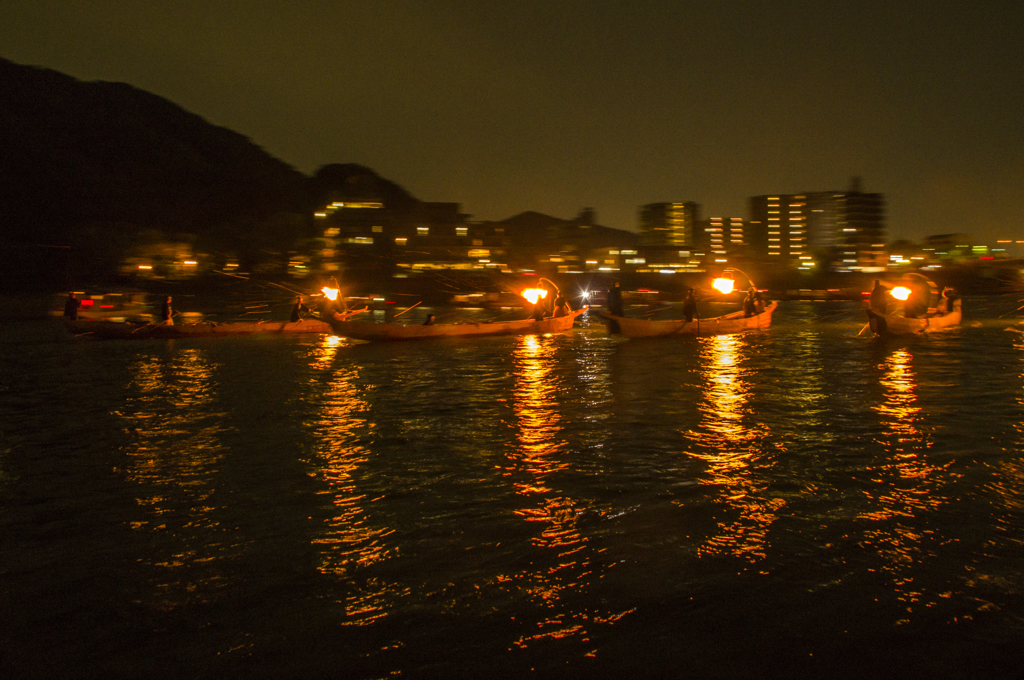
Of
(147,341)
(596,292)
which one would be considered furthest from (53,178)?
(147,341)

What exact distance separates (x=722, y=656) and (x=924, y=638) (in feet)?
4.24

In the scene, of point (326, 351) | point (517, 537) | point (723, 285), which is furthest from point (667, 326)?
point (517, 537)

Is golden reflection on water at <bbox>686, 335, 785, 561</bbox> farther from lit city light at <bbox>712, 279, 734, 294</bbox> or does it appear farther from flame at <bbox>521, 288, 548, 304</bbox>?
flame at <bbox>521, 288, 548, 304</bbox>

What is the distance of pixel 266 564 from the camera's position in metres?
5.34

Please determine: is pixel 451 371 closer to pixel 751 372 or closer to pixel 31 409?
pixel 751 372

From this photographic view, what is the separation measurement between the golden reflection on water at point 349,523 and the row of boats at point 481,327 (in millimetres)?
13799

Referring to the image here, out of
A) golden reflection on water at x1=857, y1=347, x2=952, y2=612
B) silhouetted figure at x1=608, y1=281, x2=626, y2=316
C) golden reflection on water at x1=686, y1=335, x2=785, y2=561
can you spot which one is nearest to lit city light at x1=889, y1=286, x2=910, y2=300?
silhouetted figure at x1=608, y1=281, x2=626, y2=316

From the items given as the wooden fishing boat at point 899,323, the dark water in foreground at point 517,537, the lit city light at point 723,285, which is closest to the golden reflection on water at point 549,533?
the dark water in foreground at point 517,537

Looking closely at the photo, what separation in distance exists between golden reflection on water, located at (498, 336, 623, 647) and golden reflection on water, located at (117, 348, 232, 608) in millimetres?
2453

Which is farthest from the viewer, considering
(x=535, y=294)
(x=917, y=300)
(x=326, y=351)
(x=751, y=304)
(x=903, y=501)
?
(x=535, y=294)

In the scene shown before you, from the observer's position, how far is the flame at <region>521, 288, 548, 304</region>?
30688mm

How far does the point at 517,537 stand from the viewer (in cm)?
583

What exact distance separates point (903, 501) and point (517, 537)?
12.7ft

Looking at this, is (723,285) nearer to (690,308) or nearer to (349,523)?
(690,308)
